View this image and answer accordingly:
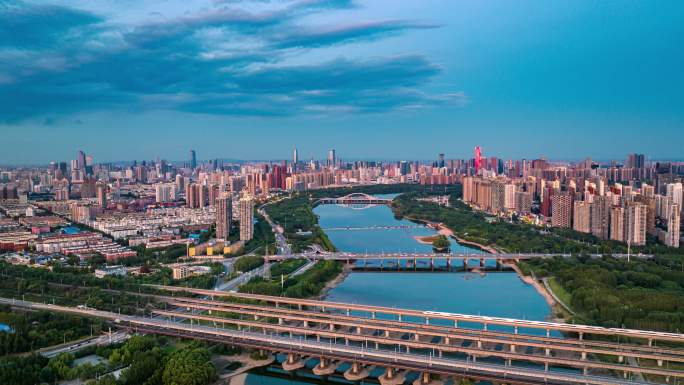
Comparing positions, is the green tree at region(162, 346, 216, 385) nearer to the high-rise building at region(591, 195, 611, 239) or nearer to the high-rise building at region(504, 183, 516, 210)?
the high-rise building at region(591, 195, 611, 239)

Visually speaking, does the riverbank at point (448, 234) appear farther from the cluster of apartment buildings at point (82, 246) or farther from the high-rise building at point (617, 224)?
the cluster of apartment buildings at point (82, 246)

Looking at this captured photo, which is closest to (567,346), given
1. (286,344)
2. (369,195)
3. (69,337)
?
(286,344)

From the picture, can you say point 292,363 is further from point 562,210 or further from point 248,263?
point 562,210

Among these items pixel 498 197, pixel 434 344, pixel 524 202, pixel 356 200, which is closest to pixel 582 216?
pixel 524 202

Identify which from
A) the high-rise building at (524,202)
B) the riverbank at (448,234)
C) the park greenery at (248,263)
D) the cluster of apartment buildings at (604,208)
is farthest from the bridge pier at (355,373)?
the high-rise building at (524,202)

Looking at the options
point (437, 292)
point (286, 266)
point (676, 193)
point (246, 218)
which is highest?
point (676, 193)

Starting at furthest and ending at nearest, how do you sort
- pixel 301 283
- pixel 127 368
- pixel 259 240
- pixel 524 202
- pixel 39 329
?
pixel 524 202, pixel 259 240, pixel 301 283, pixel 39 329, pixel 127 368

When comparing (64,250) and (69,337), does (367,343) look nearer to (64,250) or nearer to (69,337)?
(69,337)

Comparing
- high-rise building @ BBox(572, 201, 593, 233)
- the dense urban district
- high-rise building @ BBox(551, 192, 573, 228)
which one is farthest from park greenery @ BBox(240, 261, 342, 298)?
high-rise building @ BBox(551, 192, 573, 228)
